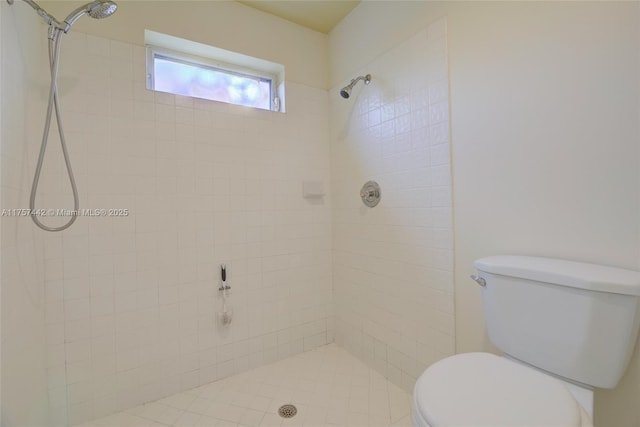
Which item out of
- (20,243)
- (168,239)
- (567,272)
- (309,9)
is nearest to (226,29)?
(309,9)

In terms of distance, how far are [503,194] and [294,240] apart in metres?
1.31

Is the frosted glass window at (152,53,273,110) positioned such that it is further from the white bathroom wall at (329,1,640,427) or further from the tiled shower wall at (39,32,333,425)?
the white bathroom wall at (329,1,640,427)

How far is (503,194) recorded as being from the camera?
1.23m

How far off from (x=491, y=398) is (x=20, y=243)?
5.67ft

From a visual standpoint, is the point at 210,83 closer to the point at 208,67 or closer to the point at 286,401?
the point at 208,67

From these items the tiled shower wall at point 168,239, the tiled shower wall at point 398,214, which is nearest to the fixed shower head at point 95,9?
the tiled shower wall at point 168,239

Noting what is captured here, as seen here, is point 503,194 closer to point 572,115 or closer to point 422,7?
point 572,115

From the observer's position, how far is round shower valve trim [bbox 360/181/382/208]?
183 cm

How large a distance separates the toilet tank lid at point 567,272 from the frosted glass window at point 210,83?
1752mm

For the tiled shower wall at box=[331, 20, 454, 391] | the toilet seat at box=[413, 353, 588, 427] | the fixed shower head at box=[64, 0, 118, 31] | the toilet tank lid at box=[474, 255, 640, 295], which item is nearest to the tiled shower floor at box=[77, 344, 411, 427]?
the tiled shower wall at box=[331, 20, 454, 391]

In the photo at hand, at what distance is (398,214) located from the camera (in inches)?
66.8

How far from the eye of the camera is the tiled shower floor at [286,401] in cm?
145

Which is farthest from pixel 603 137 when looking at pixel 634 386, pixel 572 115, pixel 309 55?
pixel 309 55

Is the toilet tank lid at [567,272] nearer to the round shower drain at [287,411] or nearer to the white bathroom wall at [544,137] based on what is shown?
the white bathroom wall at [544,137]
